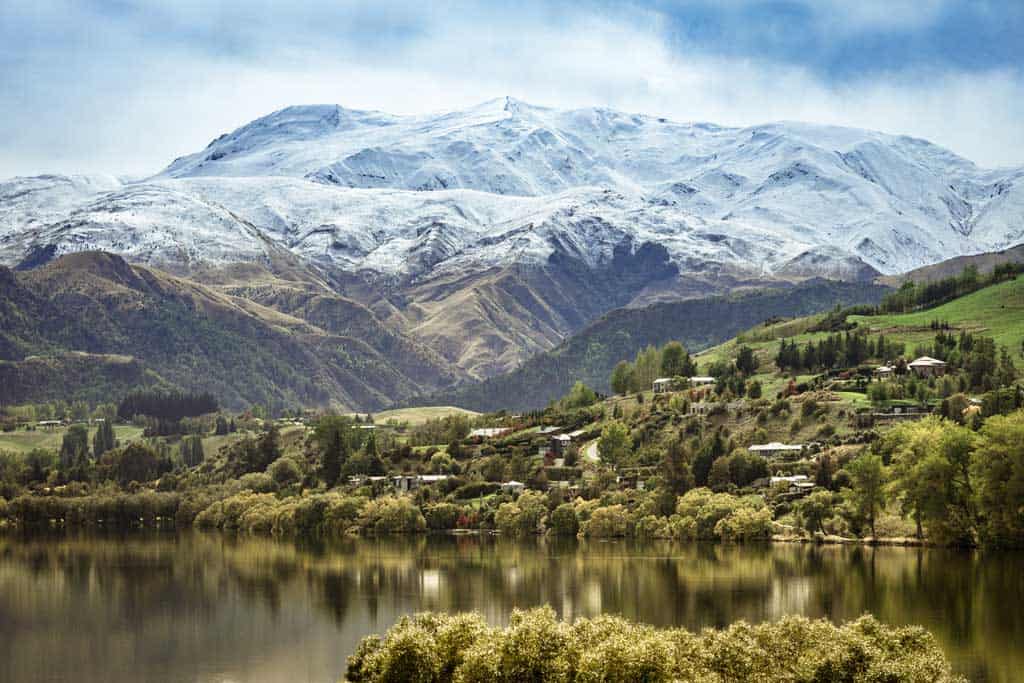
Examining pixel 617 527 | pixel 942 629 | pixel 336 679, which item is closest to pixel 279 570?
pixel 617 527

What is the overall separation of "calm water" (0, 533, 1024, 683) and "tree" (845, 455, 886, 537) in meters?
10.4

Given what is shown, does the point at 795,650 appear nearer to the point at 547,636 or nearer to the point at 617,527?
the point at 547,636

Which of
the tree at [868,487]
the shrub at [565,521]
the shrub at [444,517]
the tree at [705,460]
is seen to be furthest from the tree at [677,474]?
the shrub at [444,517]

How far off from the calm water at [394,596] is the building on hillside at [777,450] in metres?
36.2

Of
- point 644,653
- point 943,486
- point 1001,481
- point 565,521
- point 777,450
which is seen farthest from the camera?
point 777,450

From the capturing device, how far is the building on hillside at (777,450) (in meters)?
187

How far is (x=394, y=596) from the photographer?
117625 mm

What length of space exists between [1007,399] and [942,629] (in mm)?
87551

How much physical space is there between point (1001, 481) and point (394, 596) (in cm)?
5789

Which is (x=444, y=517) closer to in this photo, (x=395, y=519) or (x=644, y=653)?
(x=395, y=519)

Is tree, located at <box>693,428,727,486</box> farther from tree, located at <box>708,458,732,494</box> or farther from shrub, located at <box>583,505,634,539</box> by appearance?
shrub, located at <box>583,505,634,539</box>

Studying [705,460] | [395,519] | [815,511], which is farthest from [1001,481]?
[395,519]

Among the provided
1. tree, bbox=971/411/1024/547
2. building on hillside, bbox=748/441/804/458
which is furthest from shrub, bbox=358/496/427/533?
tree, bbox=971/411/1024/547

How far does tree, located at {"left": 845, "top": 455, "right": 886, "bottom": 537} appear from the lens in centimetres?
14712
